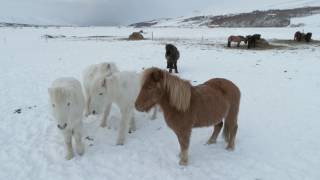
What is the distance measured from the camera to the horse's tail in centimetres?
511

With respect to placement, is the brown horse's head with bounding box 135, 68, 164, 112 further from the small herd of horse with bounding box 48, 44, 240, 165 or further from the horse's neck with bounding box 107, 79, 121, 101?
the horse's neck with bounding box 107, 79, 121, 101

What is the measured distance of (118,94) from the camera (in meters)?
5.50

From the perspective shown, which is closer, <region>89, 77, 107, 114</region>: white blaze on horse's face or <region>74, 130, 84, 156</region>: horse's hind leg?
<region>74, 130, 84, 156</region>: horse's hind leg

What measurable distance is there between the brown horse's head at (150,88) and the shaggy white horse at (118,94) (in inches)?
55.6

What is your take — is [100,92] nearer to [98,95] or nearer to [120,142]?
[98,95]

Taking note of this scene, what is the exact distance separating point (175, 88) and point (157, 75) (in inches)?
14.6

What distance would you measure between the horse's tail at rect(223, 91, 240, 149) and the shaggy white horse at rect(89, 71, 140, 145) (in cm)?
193

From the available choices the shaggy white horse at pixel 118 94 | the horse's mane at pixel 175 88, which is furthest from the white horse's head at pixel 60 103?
the horse's mane at pixel 175 88

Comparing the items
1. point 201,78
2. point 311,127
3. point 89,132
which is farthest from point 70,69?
point 311,127

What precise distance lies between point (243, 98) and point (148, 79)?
17.0 ft

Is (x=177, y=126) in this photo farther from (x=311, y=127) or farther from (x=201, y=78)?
(x=201, y=78)

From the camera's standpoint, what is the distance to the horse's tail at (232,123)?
5.11 meters

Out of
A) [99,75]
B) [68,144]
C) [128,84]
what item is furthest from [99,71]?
[68,144]

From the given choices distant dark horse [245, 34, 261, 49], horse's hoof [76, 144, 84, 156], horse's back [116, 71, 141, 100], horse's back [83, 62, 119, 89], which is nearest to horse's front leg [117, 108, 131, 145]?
horse's back [116, 71, 141, 100]
